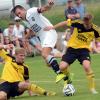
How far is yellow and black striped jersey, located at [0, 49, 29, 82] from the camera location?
1120 cm

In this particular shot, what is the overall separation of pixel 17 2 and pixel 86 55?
14.5 m

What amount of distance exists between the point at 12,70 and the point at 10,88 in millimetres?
337

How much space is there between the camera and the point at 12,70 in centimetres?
1120

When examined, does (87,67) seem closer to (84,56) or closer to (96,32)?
(84,56)

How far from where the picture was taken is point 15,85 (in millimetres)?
11180

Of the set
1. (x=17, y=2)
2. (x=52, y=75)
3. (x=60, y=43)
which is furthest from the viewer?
(x=17, y=2)

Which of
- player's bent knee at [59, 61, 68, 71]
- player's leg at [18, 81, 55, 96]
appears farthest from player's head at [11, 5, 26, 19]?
player's leg at [18, 81, 55, 96]

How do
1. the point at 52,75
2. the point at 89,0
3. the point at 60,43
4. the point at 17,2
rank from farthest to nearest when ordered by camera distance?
the point at 89,0, the point at 17,2, the point at 60,43, the point at 52,75

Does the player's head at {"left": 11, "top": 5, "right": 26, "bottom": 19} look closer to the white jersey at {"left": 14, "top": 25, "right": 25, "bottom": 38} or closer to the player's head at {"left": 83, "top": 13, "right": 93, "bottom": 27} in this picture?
the player's head at {"left": 83, "top": 13, "right": 93, "bottom": 27}

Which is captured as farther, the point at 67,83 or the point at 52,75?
the point at 52,75

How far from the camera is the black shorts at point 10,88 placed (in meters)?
11.0

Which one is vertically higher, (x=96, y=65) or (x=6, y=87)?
(x=6, y=87)

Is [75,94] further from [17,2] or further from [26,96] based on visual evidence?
[17,2]

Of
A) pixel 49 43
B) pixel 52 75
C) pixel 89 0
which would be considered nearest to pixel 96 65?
pixel 52 75
